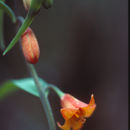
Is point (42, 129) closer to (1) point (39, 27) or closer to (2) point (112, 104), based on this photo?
(2) point (112, 104)

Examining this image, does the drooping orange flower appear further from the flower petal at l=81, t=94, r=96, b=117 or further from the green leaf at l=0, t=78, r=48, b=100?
the green leaf at l=0, t=78, r=48, b=100

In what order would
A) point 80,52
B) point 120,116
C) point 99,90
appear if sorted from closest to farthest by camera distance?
1. point 120,116
2. point 99,90
3. point 80,52

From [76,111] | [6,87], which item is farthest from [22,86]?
[76,111]

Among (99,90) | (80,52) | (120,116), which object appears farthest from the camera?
(80,52)

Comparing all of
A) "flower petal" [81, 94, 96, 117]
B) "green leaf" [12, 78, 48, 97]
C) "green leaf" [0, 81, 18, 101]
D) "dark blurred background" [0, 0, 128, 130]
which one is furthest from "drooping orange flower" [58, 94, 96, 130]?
"dark blurred background" [0, 0, 128, 130]

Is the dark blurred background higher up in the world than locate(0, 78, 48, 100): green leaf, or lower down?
lower down

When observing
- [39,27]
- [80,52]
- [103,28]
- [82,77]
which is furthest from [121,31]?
[39,27]

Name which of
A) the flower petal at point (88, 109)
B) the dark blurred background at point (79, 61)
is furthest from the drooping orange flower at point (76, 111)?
the dark blurred background at point (79, 61)
